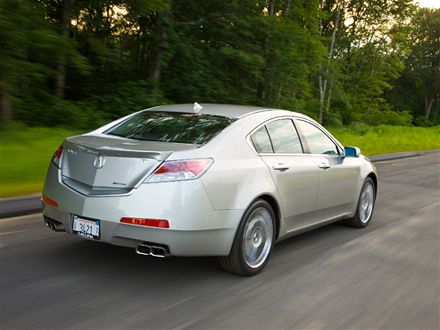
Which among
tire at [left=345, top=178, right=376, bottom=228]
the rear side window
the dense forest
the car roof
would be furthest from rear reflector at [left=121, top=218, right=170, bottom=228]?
the dense forest

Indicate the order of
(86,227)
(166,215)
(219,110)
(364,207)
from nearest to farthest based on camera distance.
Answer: (166,215)
(86,227)
(219,110)
(364,207)

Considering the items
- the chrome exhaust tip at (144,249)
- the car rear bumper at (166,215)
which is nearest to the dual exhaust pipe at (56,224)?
the car rear bumper at (166,215)

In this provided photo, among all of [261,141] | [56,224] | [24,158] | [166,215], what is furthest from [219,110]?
[24,158]

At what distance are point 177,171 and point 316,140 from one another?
234 cm

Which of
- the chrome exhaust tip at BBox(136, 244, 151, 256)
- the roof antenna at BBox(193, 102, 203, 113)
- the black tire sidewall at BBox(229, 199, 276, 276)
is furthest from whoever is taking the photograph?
the roof antenna at BBox(193, 102, 203, 113)

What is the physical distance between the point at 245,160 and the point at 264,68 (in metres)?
16.5

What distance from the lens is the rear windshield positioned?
462 cm

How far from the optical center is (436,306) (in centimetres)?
426

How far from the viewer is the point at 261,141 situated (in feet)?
16.2

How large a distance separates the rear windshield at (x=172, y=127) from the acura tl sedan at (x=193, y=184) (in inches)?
0.4

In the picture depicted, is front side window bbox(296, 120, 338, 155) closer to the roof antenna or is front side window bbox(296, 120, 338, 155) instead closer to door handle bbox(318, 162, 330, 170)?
door handle bbox(318, 162, 330, 170)

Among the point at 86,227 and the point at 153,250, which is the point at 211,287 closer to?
the point at 153,250

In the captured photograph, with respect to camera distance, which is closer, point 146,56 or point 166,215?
point 166,215

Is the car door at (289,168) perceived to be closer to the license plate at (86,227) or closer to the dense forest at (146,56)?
the license plate at (86,227)
